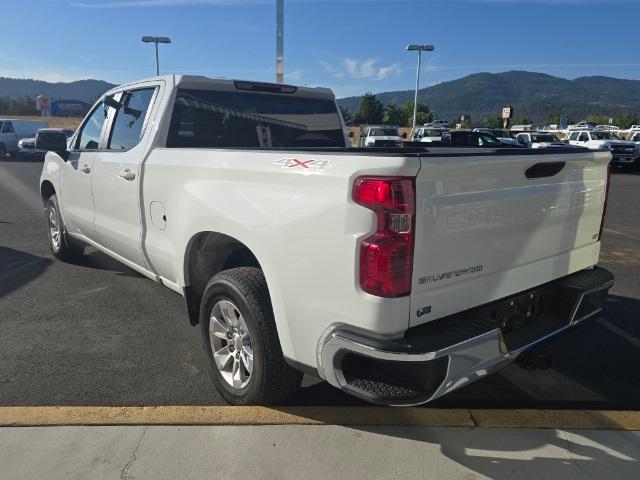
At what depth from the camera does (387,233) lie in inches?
83.7

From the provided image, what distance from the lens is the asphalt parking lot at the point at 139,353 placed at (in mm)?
3232

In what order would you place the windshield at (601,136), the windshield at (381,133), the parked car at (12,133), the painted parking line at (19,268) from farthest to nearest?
1. the windshield at (381,133)
2. the windshield at (601,136)
3. the parked car at (12,133)
4. the painted parking line at (19,268)

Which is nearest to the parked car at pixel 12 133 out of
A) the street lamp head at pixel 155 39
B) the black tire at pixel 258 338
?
the street lamp head at pixel 155 39

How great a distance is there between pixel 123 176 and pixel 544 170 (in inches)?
115

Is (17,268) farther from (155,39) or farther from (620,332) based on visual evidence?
(155,39)

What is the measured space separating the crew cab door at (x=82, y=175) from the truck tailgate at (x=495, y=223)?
3447 mm

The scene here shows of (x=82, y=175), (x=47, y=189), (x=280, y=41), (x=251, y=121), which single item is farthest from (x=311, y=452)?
(x=280, y=41)

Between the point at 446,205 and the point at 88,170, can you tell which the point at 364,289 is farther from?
the point at 88,170

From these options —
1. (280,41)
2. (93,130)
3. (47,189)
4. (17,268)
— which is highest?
(280,41)

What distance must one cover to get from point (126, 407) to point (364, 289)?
1.80 metres

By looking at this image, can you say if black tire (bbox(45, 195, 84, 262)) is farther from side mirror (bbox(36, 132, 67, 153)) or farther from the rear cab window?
the rear cab window

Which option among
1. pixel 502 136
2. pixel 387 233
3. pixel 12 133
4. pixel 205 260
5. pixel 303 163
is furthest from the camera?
pixel 502 136

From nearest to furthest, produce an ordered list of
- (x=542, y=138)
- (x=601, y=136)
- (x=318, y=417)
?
(x=318, y=417) → (x=601, y=136) → (x=542, y=138)

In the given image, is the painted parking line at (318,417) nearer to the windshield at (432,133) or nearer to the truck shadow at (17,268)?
the truck shadow at (17,268)
